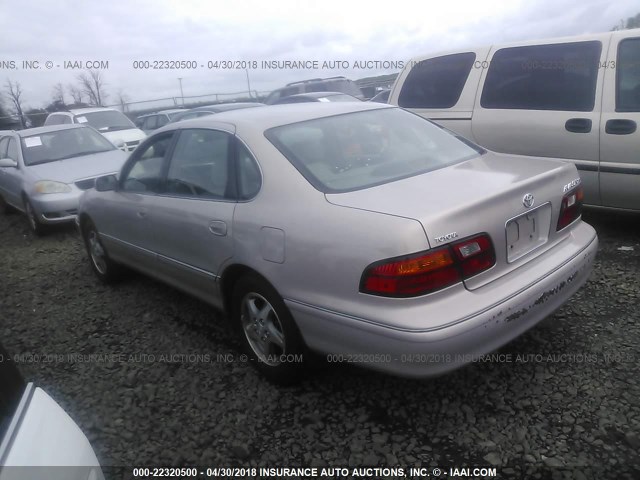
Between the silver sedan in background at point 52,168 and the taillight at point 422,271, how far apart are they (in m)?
5.72

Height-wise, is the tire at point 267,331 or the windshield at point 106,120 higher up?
the windshield at point 106,120

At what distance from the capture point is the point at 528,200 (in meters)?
2.48

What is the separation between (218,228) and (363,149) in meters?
0.91

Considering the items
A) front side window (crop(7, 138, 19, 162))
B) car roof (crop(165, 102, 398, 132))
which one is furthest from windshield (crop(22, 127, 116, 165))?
car roof (crop(165, 102, 398, 132))

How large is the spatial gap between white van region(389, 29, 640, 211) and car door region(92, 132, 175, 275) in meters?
2.91

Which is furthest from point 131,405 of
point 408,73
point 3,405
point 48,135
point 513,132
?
point 48,135

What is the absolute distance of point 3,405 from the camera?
1435 millimetres

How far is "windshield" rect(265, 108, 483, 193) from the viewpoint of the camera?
2682mm

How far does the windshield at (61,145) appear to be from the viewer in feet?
24.6

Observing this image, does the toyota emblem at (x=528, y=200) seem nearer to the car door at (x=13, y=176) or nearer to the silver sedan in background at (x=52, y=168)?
the silver sedan in background at (x=52, y=168)

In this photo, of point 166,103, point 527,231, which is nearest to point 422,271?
point 527,231

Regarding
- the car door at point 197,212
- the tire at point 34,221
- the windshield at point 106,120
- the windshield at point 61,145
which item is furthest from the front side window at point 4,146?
the car door at point 197,212

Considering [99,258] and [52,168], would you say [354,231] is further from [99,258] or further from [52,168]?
[52,168]

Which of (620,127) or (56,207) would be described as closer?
(620,127)
